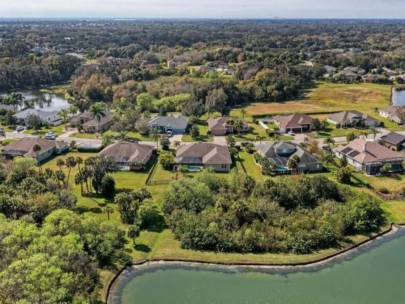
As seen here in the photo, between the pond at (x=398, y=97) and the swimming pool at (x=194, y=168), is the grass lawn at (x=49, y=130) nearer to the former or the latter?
the swimming pool at (x=194, y=168)

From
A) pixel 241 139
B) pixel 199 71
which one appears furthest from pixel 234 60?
pixel 241 139

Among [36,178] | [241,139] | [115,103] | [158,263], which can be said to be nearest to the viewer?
[158,263]

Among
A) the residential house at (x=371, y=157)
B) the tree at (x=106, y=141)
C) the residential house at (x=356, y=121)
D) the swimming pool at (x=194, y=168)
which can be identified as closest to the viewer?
the residential house at (x=371, y=157)

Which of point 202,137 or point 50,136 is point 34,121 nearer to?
point 50,136

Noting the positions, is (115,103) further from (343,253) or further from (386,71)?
(386,71)

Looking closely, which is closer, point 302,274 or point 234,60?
point 302,274

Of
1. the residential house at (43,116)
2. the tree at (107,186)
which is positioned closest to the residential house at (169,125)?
the residential house at (43,116)
